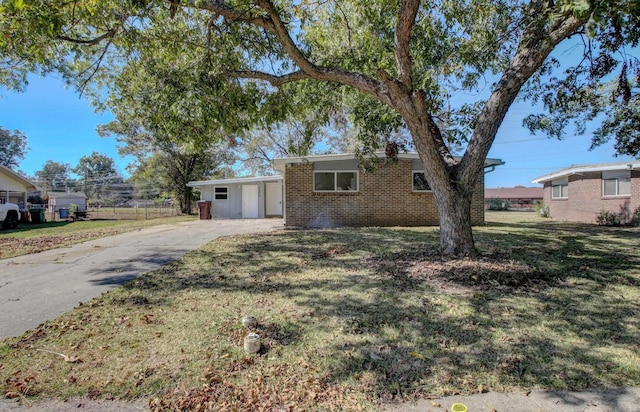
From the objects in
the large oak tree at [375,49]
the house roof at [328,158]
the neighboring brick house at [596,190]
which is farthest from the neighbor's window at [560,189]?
the large oak tree at [375,49]

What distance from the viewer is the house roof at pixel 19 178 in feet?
66.0

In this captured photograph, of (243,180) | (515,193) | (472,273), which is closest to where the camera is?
(472,273)

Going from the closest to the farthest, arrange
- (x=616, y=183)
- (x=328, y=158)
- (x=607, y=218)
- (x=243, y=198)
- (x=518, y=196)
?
1. (x=328, y=158)
2. (x=607, y=218)
3. (x=616, y=183)
4. (x=243, y=198)
5. (x=518, y=196)

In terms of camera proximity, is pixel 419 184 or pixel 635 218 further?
pixel 635 218

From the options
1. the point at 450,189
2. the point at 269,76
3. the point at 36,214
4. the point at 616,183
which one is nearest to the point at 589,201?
the point at 616,183

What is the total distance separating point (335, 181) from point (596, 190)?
13.5 m

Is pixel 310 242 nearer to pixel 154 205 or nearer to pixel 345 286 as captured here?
pixel 345 286

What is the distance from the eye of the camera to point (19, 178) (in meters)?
21.5

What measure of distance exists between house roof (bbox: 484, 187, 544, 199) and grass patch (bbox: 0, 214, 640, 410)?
54839 millimetres

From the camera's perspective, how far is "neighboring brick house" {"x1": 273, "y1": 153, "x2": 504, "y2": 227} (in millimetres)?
13039

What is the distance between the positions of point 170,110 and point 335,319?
5.05 metres

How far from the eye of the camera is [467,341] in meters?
3.12

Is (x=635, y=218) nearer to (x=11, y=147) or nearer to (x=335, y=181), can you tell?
(x=335, y=181)

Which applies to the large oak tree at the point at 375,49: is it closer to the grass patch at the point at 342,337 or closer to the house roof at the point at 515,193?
the grass patch at the point at 342,337
